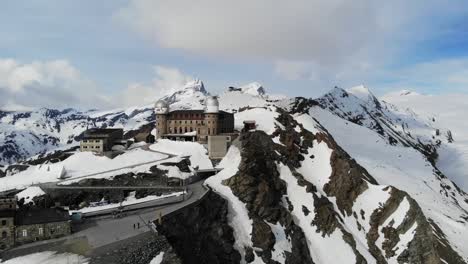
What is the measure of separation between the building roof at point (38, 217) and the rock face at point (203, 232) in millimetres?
13665

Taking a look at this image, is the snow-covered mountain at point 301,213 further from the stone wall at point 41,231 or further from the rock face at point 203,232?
the stone wall at point 41,231

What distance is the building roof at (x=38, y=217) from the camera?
5262cm

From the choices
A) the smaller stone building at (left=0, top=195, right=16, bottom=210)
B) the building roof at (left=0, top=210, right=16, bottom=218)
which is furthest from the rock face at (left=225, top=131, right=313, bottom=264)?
the building roof at (left=0, top=210, right=16, bottom=218)

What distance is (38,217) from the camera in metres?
53.8

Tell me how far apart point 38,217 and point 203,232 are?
91.6 ft

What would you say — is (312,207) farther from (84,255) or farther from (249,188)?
(84,255)

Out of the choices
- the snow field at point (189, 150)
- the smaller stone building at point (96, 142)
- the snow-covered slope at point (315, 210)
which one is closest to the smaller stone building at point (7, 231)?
the snow-covered slope at point (315, 210)

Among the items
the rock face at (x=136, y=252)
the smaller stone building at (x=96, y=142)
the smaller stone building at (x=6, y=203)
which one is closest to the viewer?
the rock face at (x=136, y=252)

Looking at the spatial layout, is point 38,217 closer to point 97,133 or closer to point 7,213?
point 7,213

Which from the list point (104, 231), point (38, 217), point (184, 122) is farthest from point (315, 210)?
point (38, 217)

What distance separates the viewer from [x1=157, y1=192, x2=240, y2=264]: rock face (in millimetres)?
62312

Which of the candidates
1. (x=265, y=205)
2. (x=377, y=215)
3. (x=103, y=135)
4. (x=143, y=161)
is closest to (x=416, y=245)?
(x=377, y=215)

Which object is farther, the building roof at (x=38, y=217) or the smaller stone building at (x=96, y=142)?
the smaller stone building at (x=96, y=142)

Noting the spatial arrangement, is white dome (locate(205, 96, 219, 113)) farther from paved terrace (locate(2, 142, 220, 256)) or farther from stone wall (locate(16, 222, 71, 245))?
stone wall (locate(16, 222, 71, 245))
